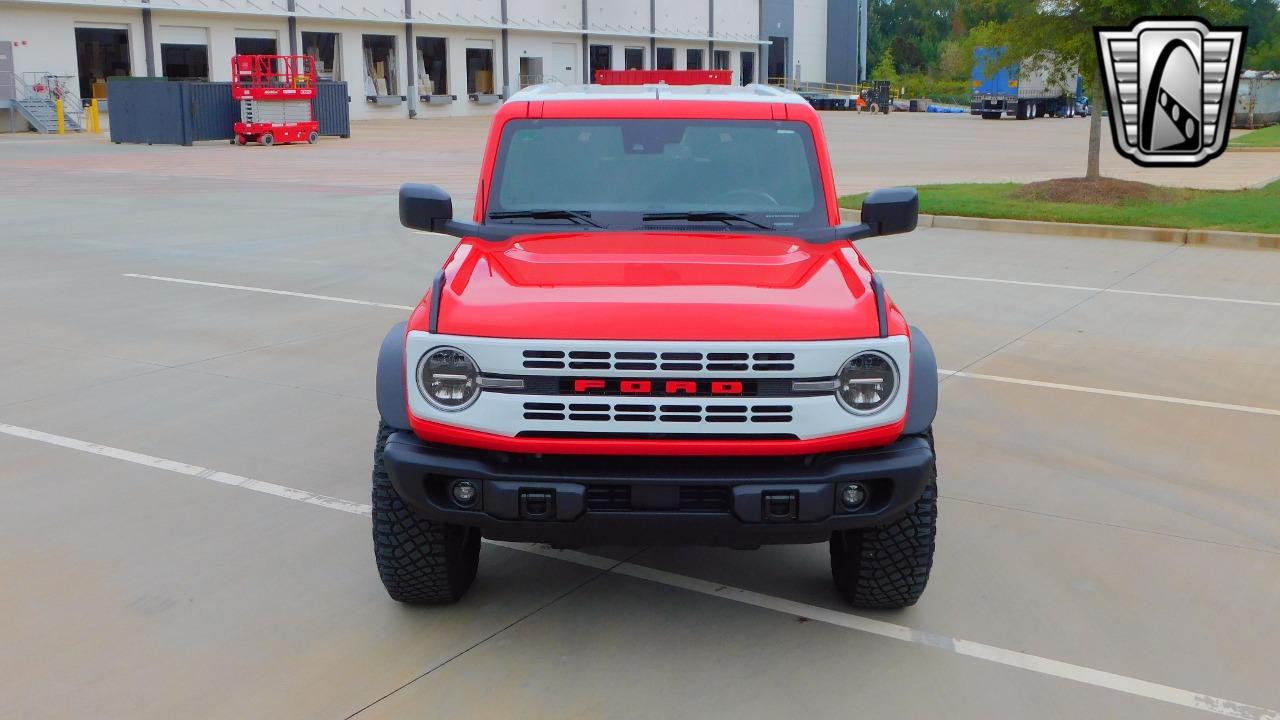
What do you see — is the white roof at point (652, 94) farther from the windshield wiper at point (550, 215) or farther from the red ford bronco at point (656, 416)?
the red ford bronco at point (656, 416)

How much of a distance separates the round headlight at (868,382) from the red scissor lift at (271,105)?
34183 millimetres

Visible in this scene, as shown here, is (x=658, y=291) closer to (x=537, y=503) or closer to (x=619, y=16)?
(x=537, y=503)

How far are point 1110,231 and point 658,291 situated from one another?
13.6 metres

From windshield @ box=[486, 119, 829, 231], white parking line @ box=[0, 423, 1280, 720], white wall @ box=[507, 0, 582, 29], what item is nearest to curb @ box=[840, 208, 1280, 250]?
windshield @ box=[486, 119, 829, 231]

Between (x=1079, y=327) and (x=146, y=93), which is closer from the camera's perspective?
(x=1079, y=327)

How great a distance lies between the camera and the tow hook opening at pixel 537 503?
4004 millimetres

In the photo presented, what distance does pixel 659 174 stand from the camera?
5.34 metres

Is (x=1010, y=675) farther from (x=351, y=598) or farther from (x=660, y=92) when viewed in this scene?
(x=660, y=92)

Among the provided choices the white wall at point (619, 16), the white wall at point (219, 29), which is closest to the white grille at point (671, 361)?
the white wall at point (219, 29)

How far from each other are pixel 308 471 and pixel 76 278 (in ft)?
24.3

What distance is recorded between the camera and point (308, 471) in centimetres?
639

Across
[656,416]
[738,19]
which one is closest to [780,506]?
[656,416]

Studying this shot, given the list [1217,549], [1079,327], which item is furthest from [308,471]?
[1079,327]

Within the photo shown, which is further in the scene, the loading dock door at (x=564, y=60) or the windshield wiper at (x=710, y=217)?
the loading dock door at (x=564, y=60)
